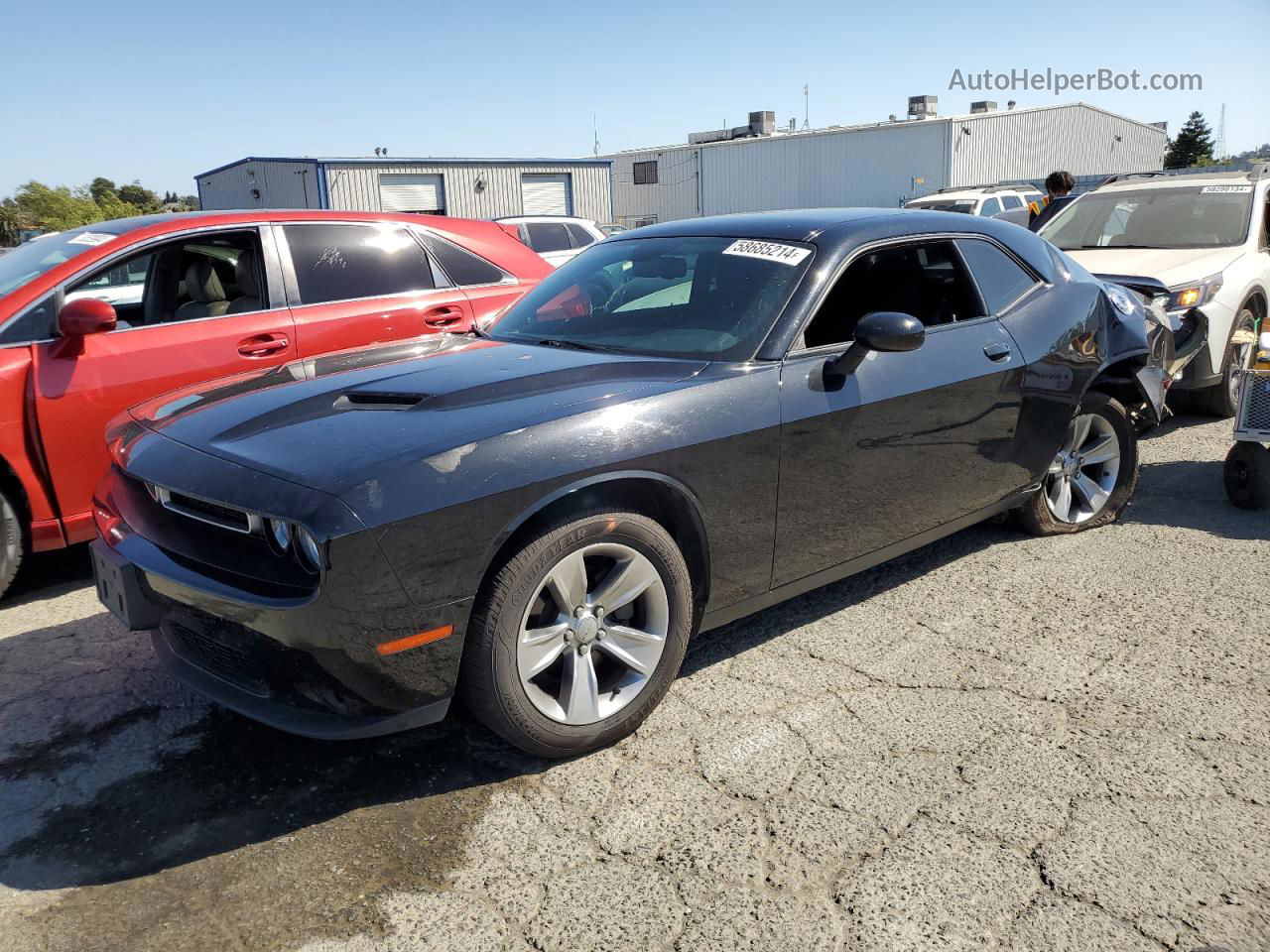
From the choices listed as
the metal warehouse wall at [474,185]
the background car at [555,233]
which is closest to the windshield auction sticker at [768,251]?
the background car at [555,233]

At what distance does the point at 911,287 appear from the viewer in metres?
4.07

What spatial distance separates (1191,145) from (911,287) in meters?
65.5

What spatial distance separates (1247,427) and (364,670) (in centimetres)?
474

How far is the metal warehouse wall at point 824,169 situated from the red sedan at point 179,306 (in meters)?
36.4

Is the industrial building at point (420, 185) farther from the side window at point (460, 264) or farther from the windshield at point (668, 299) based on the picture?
the windshield at point (668, 299)

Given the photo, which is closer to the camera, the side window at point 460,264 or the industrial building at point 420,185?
Answer: the side window at point 460,264

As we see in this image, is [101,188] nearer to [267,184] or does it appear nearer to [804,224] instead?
[267,184]

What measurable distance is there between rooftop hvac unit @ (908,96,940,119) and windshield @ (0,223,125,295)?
150 feet

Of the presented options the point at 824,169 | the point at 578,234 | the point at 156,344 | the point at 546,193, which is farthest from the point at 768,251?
the point at 824,169

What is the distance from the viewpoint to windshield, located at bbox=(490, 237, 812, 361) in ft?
11.2

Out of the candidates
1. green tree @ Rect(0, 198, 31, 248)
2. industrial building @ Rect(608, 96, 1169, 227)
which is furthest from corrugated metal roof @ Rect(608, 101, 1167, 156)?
green tree @ Rect(0, 198, 31, 248)

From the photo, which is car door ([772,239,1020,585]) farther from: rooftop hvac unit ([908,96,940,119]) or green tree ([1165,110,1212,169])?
green tree ([1165,110,1212,169])

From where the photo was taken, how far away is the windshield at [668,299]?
11.2ft

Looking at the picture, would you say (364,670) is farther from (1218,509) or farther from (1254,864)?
(1218,509)
